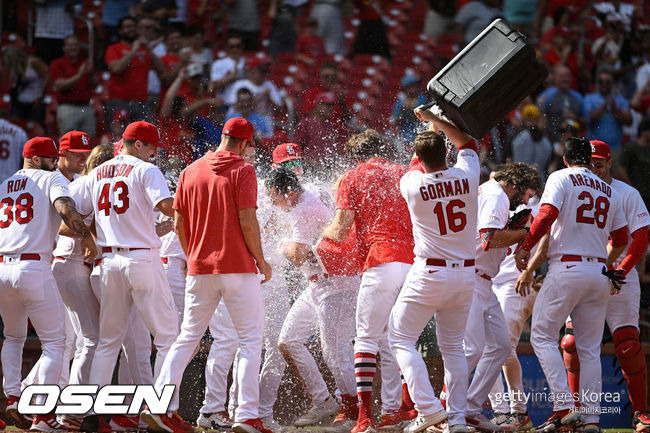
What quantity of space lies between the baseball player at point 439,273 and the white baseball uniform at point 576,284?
85cm

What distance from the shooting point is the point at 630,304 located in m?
7.64

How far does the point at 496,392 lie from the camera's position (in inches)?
324

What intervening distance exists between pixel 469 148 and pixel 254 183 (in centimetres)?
153

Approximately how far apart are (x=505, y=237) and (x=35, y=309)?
11.8 ft

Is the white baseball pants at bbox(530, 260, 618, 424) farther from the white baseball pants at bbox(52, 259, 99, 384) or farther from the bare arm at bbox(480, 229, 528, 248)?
the white baseball pants at bbox(52, 259, 99, 384)

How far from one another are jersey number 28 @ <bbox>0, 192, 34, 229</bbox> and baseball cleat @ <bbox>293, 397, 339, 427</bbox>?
270 centimetres

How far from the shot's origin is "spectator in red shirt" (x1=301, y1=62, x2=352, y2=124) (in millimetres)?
11867

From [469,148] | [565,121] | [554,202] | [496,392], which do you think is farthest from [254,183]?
[565,121]

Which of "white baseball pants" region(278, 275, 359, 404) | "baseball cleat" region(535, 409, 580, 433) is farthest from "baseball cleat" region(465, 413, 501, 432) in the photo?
"white baseball pants" region(278, 275, 359, 404)

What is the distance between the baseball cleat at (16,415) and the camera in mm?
7160

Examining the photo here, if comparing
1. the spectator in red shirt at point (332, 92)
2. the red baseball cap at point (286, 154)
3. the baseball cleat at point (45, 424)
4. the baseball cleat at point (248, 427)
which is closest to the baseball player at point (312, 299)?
the red baseball cap at point (286, 154)

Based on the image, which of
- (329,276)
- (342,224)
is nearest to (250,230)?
(342,224)

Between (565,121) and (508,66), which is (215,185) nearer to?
(508,66)

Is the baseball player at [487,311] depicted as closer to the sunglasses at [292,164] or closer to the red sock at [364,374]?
the red sock at [364,374]
